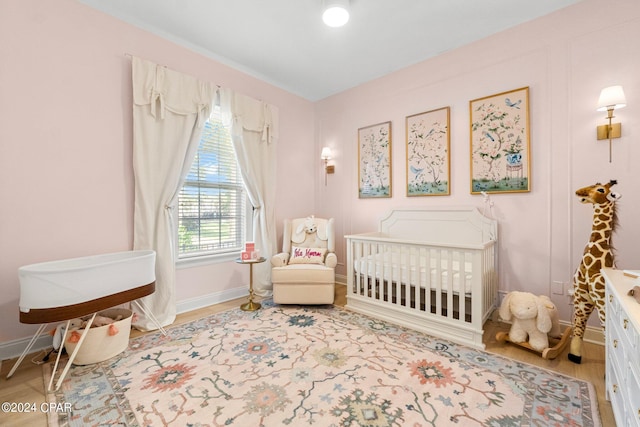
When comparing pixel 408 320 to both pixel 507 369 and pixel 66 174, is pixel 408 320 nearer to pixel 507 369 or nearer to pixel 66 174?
pixel 507 369

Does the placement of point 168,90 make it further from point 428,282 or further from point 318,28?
point 428,282

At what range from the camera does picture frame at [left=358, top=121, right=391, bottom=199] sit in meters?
3.37

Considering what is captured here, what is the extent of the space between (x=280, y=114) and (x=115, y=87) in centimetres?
184

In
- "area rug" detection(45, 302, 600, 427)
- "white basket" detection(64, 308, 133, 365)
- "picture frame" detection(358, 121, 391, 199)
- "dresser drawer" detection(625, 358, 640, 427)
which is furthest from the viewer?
"picture frame" detection(358, 121, 391, 199)

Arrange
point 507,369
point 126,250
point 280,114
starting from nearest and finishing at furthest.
Result: point 507,369 < point 126,250 < point 280,114

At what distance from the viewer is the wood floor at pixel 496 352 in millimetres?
1374

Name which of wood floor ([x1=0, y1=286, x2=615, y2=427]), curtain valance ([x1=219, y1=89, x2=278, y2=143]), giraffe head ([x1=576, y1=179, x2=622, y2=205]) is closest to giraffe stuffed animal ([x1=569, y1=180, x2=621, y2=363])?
giraffe head ([x1=576, y1=179, x2=622, y2=205])

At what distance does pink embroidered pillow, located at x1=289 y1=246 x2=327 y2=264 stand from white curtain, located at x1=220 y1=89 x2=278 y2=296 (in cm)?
39

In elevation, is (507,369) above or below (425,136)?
below

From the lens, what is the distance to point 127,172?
242cm

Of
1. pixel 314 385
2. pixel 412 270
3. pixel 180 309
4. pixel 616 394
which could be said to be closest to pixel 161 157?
pixel 180 309

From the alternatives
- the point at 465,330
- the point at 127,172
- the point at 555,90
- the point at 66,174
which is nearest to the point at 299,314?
the point at 465,330

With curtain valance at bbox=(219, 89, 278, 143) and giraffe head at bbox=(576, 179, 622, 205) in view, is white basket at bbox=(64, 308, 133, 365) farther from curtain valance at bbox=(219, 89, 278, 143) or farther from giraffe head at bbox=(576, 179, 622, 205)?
Result: giraffe head at bbox=(576, 179, 622, 205)

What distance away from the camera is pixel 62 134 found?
2.10 m
